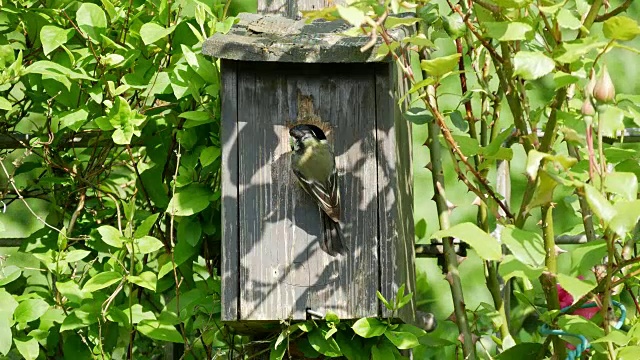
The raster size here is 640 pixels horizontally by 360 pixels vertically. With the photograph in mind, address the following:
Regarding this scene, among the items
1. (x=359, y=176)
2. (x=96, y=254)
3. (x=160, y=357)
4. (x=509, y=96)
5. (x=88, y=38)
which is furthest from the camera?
(x=160, y=357)

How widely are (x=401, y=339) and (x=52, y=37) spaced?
47.2 inches

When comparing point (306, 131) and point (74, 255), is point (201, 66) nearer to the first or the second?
point (306, 131)

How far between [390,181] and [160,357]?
4.02 ft

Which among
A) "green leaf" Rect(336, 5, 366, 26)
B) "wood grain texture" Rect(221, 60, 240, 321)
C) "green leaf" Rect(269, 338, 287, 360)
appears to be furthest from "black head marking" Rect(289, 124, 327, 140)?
"green leaf" Rect(336, 5, 366, 26)

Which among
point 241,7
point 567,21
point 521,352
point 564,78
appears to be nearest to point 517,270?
point 564,78

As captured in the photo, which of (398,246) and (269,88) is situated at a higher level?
(269,88)

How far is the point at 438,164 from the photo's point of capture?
3.12 m

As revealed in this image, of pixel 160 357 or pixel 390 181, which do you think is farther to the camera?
pixel 160 357

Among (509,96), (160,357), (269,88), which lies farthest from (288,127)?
(160,357)

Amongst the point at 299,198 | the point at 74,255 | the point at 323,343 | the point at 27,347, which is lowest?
the point at 27,347

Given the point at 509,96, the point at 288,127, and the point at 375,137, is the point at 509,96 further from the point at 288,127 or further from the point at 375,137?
the point at 288,127

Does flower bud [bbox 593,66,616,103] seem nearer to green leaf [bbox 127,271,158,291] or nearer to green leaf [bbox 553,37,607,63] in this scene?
green leaf [bbox 553,37,607,63]

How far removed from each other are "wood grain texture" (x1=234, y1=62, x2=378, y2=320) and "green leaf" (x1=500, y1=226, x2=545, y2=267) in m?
0.79

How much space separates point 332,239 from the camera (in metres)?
2.62
